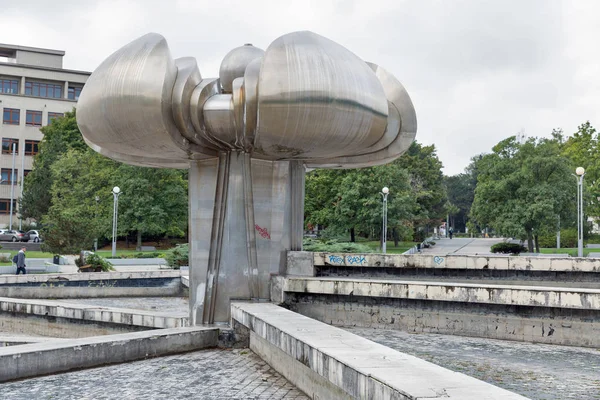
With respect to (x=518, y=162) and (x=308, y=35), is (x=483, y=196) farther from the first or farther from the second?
(x=308, y=35)

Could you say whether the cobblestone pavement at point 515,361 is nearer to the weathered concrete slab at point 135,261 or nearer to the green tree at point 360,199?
the weathered concrete slab at point 135,261

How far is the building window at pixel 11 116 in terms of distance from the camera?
211 ft

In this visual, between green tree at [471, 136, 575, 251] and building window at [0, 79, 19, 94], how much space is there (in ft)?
161

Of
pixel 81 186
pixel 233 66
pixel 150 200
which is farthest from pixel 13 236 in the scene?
pixel 233 66

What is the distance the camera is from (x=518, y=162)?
44812mm

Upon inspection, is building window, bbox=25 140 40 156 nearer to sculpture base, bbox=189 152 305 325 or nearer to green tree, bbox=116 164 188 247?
green tree, bbox=116 164 188 247

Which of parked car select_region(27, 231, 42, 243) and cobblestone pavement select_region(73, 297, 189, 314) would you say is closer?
cobblestone pavement select_region(73, 297, 189, 314)

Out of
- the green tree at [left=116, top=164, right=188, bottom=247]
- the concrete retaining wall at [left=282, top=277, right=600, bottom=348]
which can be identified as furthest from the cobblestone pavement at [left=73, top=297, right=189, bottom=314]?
the green tree at [left=116, top=164, right=188, bottom=247]

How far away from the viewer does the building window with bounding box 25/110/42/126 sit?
6538 cm

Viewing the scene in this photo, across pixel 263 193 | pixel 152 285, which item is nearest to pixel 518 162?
pixel 152 285

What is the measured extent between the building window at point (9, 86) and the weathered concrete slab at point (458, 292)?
62957 mm

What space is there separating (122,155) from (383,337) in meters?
6.41

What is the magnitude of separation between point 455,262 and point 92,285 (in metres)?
11.8

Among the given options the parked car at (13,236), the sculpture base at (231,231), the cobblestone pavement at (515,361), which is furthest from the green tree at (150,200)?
the cobblestone pavement at (515,361)
